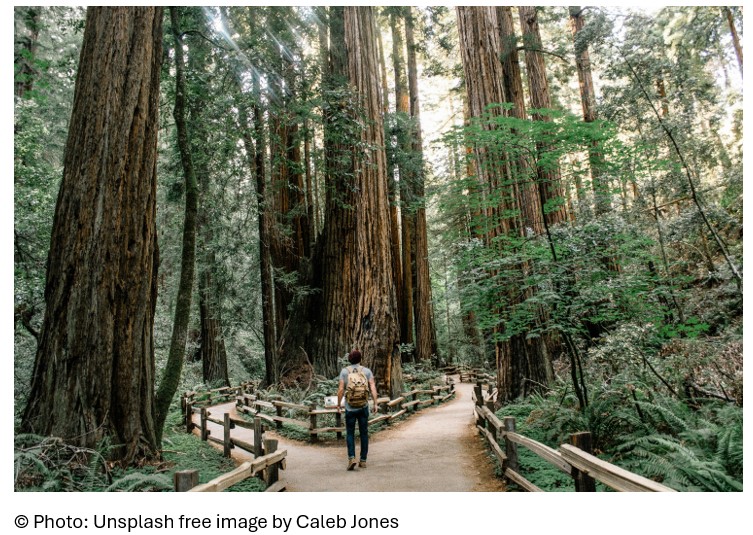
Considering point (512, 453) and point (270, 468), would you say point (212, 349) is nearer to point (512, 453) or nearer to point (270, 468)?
point (270, 468)

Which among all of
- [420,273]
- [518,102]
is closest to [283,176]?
[518,102]

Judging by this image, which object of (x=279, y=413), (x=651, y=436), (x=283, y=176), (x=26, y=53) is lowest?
(x=279, y=413)

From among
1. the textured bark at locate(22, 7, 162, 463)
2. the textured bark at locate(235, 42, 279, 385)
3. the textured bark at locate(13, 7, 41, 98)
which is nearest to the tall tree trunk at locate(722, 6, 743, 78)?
the textured bark at locate(235, 42, 279, 385)

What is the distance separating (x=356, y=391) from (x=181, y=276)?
9.12 ft

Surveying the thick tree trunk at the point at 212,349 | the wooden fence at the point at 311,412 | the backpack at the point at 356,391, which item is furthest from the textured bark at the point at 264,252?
the backpack at the point at 356,391

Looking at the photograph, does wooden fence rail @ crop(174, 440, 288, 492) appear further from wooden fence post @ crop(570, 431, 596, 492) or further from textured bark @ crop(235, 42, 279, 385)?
textured bark @ crop(235, 42, 279, 385)

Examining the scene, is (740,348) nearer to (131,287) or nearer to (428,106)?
(131,287)

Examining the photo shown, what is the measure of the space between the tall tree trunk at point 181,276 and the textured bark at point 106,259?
480 millimetres

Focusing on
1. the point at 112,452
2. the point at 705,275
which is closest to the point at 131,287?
the point at 112,452

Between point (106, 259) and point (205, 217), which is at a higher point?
point (205, 217)

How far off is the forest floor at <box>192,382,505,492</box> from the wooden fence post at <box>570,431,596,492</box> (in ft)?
5.40

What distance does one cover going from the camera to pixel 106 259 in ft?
15.1

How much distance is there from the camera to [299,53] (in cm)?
891

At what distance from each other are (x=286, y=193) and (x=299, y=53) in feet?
14.7
